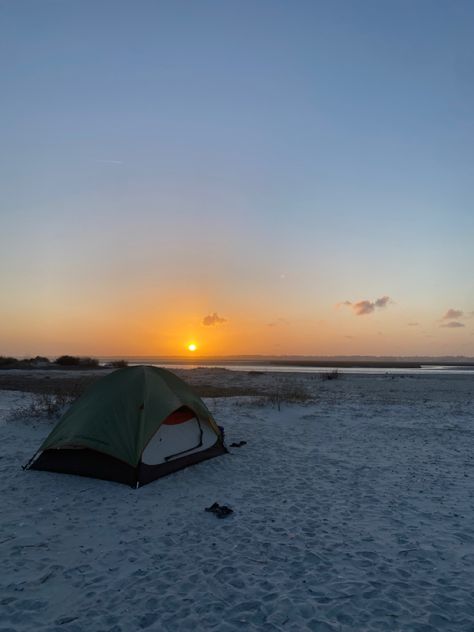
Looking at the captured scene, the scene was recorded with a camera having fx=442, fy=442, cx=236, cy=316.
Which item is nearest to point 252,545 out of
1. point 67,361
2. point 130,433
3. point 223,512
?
point 223,512

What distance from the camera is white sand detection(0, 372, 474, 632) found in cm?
475

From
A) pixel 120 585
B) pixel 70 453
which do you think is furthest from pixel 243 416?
pixel 120 585

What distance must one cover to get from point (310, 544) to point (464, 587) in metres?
1.99

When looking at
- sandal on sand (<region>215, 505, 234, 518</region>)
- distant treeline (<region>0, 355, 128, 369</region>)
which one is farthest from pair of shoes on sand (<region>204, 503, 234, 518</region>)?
distant treeline (<region>0, 355, 128, 369</region>)

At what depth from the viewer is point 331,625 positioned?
452cm

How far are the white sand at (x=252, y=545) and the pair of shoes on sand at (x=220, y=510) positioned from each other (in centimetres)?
18

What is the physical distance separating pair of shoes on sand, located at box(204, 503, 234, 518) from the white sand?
18 cm

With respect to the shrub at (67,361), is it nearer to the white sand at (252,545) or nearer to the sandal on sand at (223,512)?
the white sand at (252,545)

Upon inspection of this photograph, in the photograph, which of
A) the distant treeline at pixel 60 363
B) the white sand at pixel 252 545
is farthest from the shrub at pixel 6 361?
the white sand at pixel 252 545

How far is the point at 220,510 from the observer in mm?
7480

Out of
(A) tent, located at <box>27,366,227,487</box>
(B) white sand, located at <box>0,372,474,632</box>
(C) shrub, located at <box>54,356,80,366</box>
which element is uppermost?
(C) shrub, located at <box>54,356,80,366</box>

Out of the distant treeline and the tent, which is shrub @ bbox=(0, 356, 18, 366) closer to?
the distant treeline

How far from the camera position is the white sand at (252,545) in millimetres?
4746

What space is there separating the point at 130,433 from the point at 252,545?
361 centimetres
